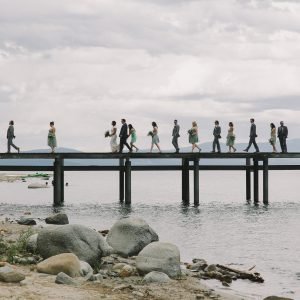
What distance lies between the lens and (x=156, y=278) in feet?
46.2

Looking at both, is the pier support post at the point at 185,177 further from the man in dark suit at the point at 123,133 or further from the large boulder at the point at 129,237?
the large boulder at the point at 129,237

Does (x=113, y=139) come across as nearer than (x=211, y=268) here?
No

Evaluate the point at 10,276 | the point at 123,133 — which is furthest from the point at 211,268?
the point at 123,133

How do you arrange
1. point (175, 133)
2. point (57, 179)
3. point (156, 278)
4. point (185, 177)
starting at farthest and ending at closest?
point (185, 177), point (57, 179), point (175, 133), point (156, 278)

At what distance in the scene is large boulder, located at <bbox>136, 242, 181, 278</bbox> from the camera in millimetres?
14758

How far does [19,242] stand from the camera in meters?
16.5

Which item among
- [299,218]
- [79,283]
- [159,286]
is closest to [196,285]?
[159,286]

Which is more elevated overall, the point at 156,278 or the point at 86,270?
the point at 86,270

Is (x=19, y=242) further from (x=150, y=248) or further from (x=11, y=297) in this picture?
(x=11, y=297)

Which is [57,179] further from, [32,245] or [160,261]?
[160,261]

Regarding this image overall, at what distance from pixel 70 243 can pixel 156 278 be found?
2.29 meters

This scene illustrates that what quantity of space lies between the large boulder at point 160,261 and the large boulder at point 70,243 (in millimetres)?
1184

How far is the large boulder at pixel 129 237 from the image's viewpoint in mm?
17422

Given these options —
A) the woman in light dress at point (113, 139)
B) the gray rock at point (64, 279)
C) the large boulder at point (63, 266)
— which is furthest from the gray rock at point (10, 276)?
the woman in light dress at point (113, 139)
